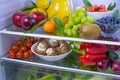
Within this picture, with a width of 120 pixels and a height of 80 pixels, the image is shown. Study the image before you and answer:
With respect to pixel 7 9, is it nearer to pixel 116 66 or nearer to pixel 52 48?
pixel 52 48

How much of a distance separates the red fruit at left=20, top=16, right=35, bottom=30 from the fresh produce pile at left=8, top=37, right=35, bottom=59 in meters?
0.15

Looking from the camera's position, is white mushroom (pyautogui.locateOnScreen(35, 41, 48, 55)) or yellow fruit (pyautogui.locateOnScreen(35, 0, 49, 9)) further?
yellow fruit (pyautogui.locateOnScreen(35, 0, 49, 9))

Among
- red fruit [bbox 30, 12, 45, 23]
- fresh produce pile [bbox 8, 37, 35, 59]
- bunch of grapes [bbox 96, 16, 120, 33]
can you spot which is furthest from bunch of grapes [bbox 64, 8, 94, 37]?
fresh produce pile [bbox 8, 37, 35, 59]

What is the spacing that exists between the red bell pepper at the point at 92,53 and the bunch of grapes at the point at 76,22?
0.31 ft

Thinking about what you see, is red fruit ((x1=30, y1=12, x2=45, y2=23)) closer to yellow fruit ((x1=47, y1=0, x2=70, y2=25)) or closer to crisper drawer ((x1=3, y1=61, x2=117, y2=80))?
yellow fruit ((x1=47, y1=0, x2=70, y2=25))

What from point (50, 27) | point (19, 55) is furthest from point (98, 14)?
point (19, 55)

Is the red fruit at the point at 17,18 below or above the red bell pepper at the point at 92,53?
above

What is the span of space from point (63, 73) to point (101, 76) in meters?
0.21

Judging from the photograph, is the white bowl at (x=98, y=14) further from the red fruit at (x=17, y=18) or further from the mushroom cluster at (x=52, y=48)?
the red fruit at (x=17, y=18)

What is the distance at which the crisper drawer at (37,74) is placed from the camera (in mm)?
1137

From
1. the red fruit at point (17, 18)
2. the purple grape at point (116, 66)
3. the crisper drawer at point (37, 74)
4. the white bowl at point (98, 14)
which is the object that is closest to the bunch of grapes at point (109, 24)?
the white bowl at point (98, 14)

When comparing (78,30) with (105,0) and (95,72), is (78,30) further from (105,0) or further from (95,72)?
(105,0)

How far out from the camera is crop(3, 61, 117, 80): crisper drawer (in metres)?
1.14

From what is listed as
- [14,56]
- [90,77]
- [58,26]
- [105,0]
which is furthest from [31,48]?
[105,0]
